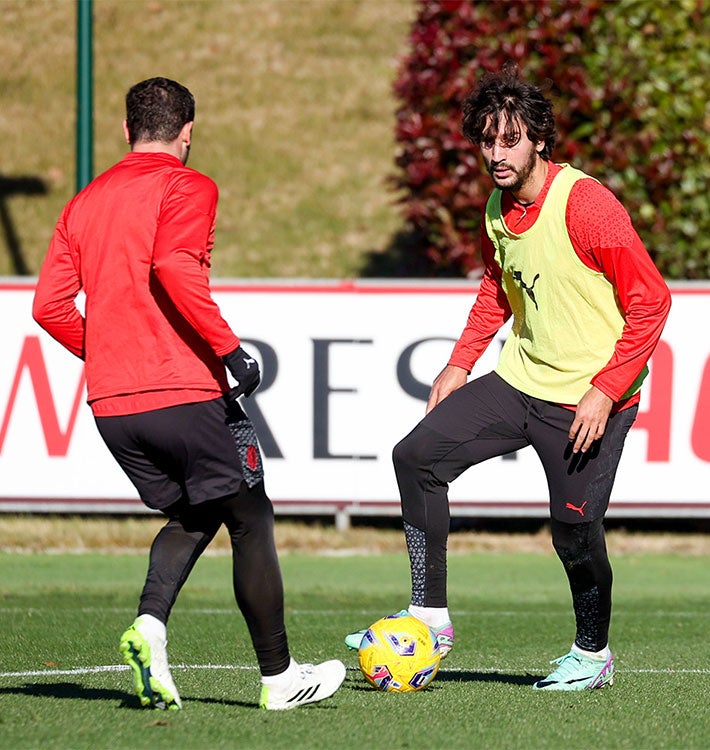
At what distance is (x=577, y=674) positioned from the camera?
560 cm

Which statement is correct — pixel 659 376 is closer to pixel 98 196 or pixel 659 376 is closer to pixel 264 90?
pixel 98 196

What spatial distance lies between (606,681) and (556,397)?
1.13 meters

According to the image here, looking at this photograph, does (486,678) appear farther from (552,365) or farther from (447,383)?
(552,365)

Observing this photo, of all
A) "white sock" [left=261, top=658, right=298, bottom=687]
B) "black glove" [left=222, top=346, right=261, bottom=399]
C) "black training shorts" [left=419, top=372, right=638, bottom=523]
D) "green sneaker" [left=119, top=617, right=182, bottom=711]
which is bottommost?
"white sock" [left=261, top=658, right=298, bottom=687]

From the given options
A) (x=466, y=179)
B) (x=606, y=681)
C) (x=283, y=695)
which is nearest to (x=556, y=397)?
(x=606, y=681)

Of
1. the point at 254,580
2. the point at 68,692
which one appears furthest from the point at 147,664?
the point at 68,692

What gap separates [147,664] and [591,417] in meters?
1.76

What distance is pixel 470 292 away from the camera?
33.4 feet

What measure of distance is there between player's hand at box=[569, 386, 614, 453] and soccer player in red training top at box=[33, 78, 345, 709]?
1156mm

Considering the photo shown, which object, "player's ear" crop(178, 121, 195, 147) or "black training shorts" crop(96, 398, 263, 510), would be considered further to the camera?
"player's ear" crop(178, 121, 195, 147)

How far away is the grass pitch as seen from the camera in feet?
15.7

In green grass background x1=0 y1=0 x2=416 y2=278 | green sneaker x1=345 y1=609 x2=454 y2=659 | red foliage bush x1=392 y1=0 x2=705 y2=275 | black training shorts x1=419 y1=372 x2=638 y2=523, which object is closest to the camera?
black training shorts x1=419 y1=372 x2=638 y2=523

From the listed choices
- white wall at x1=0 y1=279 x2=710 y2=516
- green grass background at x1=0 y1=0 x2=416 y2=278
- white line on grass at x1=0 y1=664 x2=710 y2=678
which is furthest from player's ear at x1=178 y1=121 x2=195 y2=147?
green grass background at x1=0 y1=0 x2=416 y2=278

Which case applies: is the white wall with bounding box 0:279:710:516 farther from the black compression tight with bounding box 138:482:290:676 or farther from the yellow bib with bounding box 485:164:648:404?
the black compression tight with bounding box 138:482:290:676
